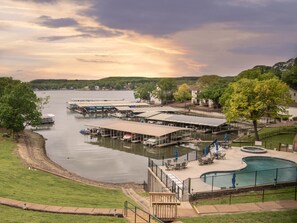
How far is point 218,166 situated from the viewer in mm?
27188

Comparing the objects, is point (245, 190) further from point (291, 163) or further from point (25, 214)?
point (25, 214)

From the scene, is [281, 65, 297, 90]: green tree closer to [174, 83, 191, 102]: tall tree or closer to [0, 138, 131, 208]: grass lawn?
[174, 83, 191, 102]: tall tree

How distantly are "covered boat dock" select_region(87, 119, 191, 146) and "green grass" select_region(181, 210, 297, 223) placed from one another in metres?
34.9

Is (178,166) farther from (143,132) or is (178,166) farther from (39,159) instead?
(143,132)

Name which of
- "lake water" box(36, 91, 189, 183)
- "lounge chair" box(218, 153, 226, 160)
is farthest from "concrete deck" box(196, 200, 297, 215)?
"lake water" box(36, 91, 189, 183)

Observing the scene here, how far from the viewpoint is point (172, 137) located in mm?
53062

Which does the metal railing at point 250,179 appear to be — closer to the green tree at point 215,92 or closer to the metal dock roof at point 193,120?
the metal dock roof at point 193,120

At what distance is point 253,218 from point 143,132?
3895 centimetres

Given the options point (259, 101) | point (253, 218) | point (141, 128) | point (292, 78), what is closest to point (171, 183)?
point (253, 218)

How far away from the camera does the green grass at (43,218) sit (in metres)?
12.7

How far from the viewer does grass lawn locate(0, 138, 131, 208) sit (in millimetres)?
16620

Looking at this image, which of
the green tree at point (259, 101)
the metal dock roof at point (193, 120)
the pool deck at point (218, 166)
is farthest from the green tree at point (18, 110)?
the green tree at point (259, 101)

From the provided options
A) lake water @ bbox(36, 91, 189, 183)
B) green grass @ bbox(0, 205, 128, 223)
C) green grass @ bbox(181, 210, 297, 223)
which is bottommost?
lake water @ bbox(36, 91, 189, 183)

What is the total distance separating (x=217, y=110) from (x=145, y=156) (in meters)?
52.2
